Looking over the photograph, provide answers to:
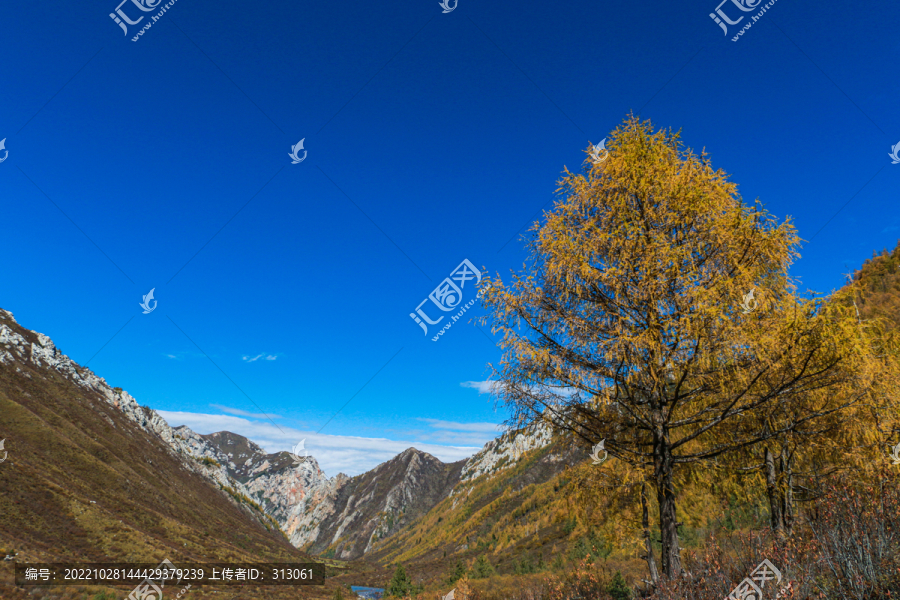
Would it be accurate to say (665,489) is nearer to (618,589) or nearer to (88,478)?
(618,589)

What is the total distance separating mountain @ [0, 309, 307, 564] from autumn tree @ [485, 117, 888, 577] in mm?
51529

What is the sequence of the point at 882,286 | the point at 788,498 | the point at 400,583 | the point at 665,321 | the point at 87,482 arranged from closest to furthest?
the point at 665,321 < the point at 788,498 < the point at 882,286 < the point at 400,583 < the point at 87,482

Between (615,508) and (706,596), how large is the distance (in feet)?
12.4

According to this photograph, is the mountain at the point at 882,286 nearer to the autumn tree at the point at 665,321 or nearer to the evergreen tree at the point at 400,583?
the autumn tree at the point at 665,321

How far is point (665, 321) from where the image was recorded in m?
5.79

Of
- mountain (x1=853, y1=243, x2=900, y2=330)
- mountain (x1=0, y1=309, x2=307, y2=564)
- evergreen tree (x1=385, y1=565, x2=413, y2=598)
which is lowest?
evergreen tree (x1=385, y1=565, x2=413, y2=598)

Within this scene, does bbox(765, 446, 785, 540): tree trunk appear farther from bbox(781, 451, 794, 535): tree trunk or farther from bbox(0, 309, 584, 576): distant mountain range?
bbox(0, 309, 584, 576): distant mountain range

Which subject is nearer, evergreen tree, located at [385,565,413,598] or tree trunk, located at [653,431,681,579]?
tree trunk, located at [653,431,681,579]

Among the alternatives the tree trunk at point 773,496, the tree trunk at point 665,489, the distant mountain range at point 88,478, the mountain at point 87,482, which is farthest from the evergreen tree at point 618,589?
the mountain at point 87,482

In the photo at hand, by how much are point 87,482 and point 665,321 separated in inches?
3524

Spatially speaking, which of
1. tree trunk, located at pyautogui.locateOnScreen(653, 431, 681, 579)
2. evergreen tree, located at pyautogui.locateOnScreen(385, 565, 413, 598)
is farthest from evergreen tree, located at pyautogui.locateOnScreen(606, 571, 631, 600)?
evergreen tree, located at pyautogui.locateOnScreen(385, 565, 413, 598)

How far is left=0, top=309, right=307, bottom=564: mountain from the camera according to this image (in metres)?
45.8

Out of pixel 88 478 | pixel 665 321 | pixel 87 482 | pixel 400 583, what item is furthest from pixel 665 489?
pixel 88 478

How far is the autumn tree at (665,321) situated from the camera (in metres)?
5.52
